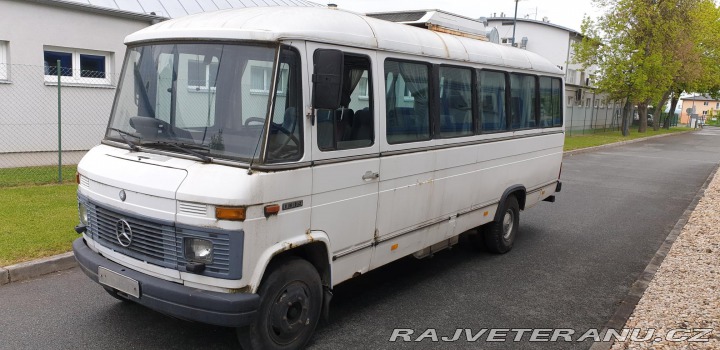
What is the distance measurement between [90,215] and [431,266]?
12.8 ft

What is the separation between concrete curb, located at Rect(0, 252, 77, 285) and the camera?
557cm

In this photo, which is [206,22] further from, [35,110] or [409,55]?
[35,110]

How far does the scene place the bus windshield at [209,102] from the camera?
3.95 metres

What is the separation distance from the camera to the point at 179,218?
3754 millimetres

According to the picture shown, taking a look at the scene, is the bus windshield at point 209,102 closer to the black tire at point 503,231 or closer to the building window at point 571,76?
the black tire at point 503,231

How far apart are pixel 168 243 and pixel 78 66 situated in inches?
435

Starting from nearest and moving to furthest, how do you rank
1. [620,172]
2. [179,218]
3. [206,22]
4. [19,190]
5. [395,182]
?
1. [179,218]
2. [206,22]
3. [395,182]
4. [19,190]
5. [620,172]

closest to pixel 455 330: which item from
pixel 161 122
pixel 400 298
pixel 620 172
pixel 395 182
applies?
pixel 400 298

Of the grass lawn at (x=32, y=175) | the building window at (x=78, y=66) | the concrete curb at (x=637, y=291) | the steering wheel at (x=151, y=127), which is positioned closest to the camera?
the steering wheel at (x=151, y=127)

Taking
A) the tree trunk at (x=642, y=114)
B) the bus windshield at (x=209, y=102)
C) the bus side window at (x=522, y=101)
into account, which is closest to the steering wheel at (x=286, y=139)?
the bus windshield at (x=209, y=102)

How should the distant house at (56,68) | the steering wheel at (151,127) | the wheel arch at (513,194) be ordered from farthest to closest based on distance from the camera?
1. the distant house at (56,68)
2. the wheel arch at (513,194)
3. the steering wheel at (151,127)

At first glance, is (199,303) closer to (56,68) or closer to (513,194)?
(513,194)

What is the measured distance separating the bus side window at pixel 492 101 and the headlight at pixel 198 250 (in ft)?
12.5

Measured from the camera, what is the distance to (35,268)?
5773 millimetres
